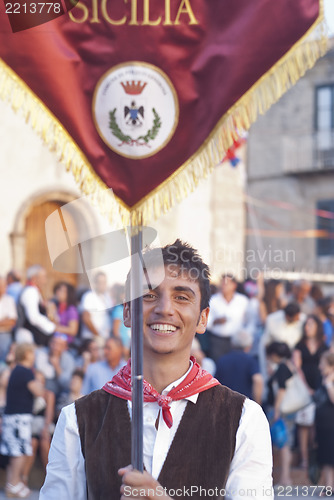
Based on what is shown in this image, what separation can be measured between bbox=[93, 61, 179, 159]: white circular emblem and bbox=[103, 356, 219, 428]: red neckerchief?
0.81 m

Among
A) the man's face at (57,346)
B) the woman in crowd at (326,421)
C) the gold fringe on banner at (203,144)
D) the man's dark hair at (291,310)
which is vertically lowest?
the woman in crowd at (326,421)

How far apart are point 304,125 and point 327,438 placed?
51.8 feet

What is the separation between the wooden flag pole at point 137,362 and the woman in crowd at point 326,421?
17.2ft

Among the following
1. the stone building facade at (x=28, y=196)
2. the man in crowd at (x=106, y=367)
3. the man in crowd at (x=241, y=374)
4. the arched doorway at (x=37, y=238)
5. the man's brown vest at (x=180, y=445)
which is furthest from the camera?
the arched doorway at (x=37, y=238)

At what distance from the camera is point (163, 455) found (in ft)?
8.38

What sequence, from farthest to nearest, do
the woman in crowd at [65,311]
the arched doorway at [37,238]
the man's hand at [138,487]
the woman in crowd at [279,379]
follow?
the arched doorway at [37,238] → the woman in crowd at [65,311] → the woman in crowd at [279,379] → the man's hand at [138,487]

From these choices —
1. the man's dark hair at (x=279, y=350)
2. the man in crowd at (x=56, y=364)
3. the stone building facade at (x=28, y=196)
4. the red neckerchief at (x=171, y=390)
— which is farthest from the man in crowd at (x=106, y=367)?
the red neckerchief at (x=171, y=390)

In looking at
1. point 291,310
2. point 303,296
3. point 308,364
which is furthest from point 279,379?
point 303,296

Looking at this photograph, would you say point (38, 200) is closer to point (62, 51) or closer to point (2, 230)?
point (2, 230)

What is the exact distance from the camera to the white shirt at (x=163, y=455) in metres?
2.53

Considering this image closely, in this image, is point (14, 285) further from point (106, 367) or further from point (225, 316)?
point (225, 316)

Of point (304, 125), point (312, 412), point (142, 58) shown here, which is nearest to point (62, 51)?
point (142, 58)

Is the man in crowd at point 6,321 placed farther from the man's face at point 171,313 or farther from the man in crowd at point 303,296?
the man's face at point 171,313

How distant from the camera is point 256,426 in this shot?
2.56m
